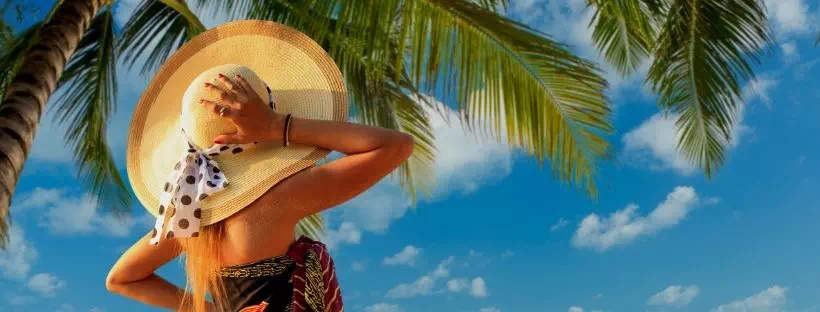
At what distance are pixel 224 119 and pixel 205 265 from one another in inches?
11.9

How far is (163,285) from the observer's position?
2078 millimetres

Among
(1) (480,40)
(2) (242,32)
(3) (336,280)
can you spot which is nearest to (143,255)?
(3) (336,280)

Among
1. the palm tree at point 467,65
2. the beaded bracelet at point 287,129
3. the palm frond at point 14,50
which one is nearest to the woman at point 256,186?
the beaded bracelet at point 287,129

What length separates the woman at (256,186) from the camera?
187cm

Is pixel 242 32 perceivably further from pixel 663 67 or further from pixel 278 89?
pixel 663 67

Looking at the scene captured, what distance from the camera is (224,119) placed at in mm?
1934

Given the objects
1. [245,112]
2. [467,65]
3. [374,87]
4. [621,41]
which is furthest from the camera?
[621,41]

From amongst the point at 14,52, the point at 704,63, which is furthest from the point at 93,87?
the point at 704,63

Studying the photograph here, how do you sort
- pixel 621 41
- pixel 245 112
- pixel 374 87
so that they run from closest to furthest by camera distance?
pixel 245 112 → pixel 374 87 → pixel 621 41

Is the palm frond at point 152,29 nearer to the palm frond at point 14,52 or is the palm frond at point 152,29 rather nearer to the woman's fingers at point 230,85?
the palm frond at point 14,52

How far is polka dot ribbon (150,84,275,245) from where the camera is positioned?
191 centimetres

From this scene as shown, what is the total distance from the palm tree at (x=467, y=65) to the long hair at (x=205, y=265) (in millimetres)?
2138

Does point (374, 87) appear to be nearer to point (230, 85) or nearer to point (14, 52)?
point (14, 52)

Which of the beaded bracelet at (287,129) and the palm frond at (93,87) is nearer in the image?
the beaded bracelet at (287,129)
